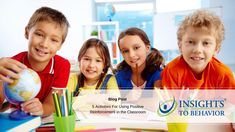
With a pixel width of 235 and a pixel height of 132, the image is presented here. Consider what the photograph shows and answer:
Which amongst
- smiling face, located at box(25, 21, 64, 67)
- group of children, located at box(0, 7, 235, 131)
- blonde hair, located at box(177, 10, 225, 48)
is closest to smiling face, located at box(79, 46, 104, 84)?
group of children, located at box(0, 7, 235, 131)

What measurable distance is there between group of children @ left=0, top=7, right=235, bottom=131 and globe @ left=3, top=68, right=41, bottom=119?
1cm

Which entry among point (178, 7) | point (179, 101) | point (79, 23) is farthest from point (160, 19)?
point (179, 101)

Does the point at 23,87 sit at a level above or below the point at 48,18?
below

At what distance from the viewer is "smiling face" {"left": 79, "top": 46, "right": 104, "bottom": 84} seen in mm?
661

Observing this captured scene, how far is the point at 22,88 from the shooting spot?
38 cm

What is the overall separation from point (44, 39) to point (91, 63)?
0.15 metres

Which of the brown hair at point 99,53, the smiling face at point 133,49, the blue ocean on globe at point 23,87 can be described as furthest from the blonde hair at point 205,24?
the blue ocean on globe at point 23,87

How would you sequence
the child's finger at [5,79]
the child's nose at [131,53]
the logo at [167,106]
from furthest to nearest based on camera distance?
the child's nose at [131,53]
the logo at [167,106]
the child's finger at [5,79]

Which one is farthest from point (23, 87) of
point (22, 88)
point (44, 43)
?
point (44, 43)

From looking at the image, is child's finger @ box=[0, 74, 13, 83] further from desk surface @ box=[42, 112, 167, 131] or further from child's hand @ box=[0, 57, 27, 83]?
desk surface @ box=[42, 112, 167, 131]

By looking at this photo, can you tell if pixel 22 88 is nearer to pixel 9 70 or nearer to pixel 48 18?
pixel 9 70

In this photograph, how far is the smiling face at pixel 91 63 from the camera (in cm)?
66

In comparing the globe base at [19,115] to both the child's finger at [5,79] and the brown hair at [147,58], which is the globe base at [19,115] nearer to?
the child's finger at [5,79]

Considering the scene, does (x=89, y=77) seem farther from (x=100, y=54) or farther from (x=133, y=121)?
(x=133, y=121)
